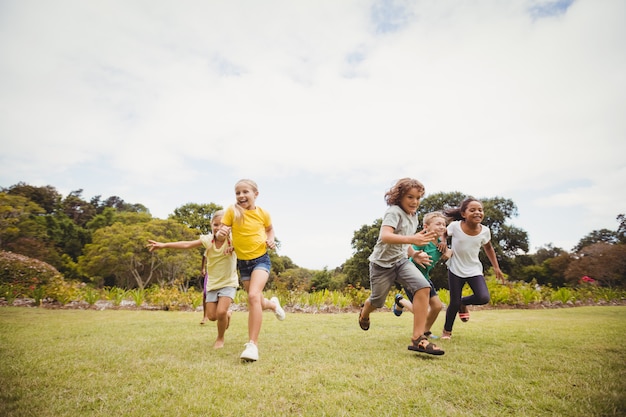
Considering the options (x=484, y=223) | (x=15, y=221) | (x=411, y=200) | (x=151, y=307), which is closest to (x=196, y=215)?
(x=15, y=221)

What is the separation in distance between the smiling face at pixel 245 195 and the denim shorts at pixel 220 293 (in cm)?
111

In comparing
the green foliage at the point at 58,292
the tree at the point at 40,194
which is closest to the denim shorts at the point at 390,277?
the green foliage at the point at 58,292

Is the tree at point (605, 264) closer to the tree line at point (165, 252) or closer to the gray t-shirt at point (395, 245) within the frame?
the tree line at point (165, 252)

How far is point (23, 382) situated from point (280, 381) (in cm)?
195

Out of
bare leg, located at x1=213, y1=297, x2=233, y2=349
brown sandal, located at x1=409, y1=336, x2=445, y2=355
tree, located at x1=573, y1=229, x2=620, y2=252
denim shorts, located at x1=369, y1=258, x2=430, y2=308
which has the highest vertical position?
tree, located at x1=573, y1=229, x2=620, y2=252

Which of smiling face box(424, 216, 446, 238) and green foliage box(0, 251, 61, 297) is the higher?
smiling face box(424, 216, 446, 238)

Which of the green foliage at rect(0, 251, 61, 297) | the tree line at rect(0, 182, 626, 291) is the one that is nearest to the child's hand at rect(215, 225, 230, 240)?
the green foliage at rect(0, 251, 61, 297)

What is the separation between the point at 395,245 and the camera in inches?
150

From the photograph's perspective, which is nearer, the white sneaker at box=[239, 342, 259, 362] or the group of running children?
the white sneaker at box=[239, 342, 259, 362]

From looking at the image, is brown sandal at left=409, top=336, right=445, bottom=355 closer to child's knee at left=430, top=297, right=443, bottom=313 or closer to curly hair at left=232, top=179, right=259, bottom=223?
child's knee at left=430, top=297, right=443, bottom=313

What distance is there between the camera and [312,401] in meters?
2.13

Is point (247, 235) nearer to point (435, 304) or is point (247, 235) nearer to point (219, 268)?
point (219, 268)

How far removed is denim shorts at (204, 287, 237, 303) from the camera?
160 inches

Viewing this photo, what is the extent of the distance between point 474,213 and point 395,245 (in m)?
1.40
